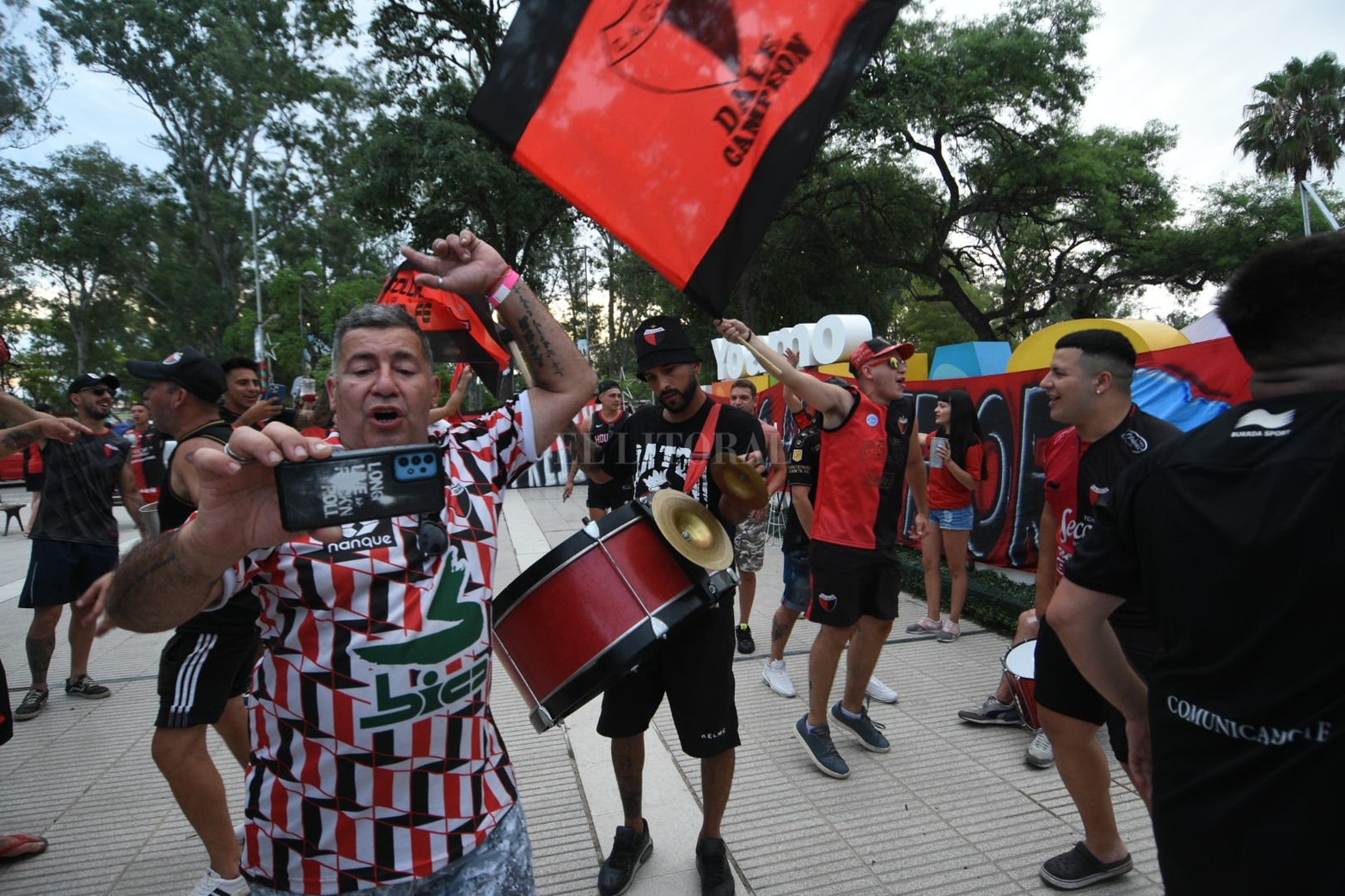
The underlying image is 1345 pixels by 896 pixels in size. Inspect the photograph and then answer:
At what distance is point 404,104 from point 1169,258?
21.0 meters

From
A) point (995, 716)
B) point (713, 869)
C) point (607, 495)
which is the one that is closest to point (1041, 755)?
point (995, 716)

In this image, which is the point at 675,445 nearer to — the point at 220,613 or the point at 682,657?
the point at 682,657

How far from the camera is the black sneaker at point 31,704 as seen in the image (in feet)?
16.2

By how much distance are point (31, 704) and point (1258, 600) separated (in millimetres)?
6506

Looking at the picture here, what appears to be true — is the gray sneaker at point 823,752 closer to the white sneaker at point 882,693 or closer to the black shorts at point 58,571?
the white sneaker at point 882,693

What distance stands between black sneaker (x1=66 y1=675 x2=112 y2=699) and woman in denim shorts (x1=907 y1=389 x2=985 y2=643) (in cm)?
601

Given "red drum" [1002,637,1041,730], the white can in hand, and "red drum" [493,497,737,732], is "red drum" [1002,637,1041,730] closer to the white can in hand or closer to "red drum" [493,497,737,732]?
"red drum" [493,497,737,732]

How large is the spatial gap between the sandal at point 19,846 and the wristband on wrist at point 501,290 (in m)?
3.35

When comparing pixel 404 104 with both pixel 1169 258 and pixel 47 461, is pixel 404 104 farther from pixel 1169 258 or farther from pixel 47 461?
pixel 1169 258

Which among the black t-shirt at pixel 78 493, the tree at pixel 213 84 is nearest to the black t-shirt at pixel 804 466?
the black t-shirt at pixel 78 493

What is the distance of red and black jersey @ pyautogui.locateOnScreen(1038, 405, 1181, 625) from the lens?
10.0 feet

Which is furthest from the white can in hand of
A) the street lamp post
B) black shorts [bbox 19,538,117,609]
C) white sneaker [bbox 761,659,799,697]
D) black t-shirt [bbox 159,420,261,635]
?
the street lamp post

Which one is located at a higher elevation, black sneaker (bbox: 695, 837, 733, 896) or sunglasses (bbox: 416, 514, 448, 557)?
sunglasses (bbox: 416, 514, 448, 557)

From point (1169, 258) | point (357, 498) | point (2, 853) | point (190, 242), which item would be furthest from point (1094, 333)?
point (190, 242)
